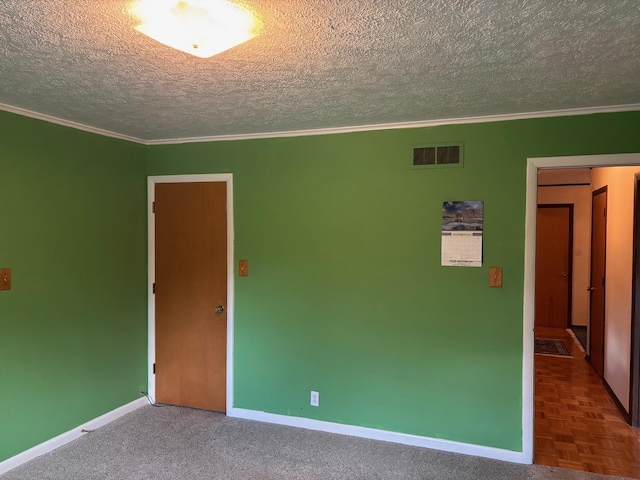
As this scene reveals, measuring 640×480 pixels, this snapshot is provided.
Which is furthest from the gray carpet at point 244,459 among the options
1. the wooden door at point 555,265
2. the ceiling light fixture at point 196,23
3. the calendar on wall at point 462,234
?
the wooden door at point 555,265

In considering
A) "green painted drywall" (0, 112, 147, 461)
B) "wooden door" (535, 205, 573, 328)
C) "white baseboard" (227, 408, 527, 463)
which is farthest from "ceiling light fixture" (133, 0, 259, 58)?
"wooden door" (535, 205, 573, 328)

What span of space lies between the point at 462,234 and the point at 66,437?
3156 mm

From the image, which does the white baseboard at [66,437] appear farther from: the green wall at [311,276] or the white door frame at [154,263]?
the white door frame at [154,263]

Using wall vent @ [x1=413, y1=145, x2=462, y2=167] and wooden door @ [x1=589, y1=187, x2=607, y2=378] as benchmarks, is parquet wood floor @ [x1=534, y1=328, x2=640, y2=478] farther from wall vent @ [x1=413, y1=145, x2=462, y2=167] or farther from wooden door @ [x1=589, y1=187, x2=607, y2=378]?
wall vent @ [x1=413, y1=145, x2=462, y2=167]

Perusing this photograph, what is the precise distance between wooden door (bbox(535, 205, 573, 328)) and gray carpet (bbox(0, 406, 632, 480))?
443cm

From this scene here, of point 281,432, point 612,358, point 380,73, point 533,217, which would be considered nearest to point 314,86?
point 380,73

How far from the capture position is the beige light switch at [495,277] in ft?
9.23

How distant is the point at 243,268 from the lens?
11.2 feet

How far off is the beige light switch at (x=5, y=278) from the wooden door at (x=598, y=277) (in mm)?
5099

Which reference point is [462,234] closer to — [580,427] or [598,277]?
[580,427]

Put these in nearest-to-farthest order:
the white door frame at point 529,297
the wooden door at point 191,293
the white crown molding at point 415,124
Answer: the white crown molding at point 415,124, the white door frame at point 529,297, the wooden door at point 191,293

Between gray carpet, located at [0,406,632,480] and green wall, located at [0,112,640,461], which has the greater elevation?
green wall, located at [0,112,640,461]

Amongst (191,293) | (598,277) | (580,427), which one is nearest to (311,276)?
(191,293)

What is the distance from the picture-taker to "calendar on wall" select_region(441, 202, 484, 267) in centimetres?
286
